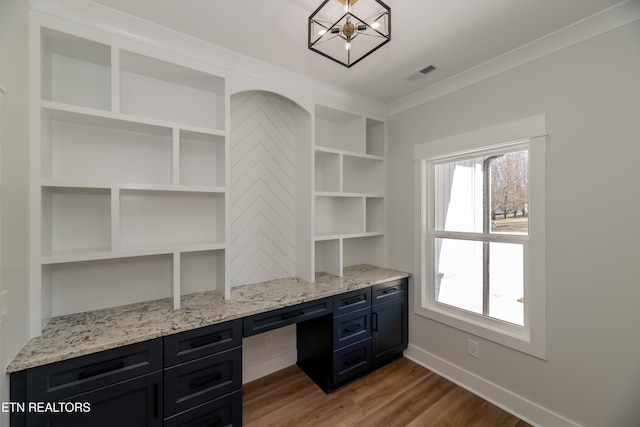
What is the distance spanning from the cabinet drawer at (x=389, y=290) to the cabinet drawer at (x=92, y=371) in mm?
1791

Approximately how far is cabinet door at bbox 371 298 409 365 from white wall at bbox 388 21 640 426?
78 cm

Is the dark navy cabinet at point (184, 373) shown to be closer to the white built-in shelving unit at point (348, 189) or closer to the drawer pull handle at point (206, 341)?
the drawer pull handle at point (206, 341)

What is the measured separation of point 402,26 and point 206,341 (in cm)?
238

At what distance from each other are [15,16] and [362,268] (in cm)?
305

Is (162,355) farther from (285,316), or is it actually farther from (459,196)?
(459,196)

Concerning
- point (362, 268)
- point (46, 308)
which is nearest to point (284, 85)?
point (362, 268)

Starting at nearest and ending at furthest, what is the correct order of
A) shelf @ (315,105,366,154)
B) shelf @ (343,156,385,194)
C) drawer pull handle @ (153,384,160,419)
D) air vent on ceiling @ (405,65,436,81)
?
drawer pull handle @ (153,384,160,419), air vent on ceiling @ (405,65,436,81), shelf @ (315,105,366,154), shelf @ (343,156,385,194)

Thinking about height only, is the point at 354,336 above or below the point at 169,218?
below

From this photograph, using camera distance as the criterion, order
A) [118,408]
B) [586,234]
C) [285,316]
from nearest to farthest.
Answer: [118,408]
[586,234]
[285,316]

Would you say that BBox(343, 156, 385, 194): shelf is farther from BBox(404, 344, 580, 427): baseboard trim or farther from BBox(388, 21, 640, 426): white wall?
BBox(404, 344, 580, 427): baseboard trim

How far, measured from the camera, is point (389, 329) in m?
2.62

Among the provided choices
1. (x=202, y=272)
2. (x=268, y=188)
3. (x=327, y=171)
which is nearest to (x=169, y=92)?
(x=268, y=188)

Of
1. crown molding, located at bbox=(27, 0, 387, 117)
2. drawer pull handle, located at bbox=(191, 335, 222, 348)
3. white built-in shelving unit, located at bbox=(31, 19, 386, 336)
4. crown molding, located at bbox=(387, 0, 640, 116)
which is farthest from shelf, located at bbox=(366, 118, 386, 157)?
drawer pull handle, located at bbox=(191, 335, 222, 348)

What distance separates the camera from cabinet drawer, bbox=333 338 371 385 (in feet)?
7.28
